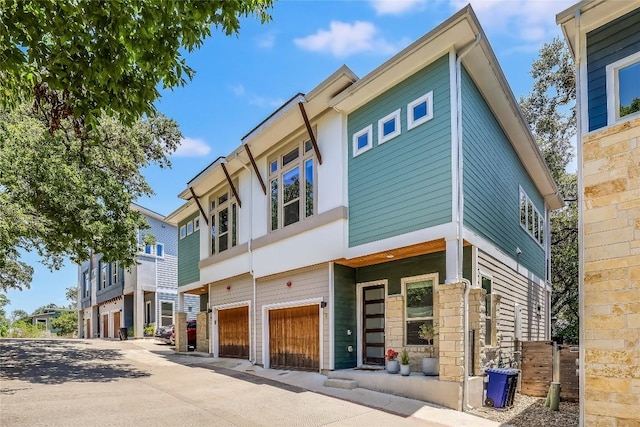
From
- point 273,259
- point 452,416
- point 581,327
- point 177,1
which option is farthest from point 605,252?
point 273,259

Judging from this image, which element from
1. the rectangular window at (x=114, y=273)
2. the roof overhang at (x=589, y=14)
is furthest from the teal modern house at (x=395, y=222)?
the rectangular window at (x=114, y=273)

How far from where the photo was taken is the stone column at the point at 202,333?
1806cm

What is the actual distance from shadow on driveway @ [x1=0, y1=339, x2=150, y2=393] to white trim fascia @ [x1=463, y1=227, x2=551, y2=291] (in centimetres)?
894

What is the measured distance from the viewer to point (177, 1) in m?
4.72

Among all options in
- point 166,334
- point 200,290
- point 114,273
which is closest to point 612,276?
point 200,290

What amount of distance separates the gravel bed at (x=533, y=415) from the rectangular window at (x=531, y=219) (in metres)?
6.26

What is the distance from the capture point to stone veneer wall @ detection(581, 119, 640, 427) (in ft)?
20.7

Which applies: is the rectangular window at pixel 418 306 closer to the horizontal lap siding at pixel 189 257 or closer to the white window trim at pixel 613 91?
the white window trim at pixel 613 91

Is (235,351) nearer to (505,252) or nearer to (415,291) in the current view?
(415,291)

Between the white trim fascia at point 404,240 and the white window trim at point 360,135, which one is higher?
the white window trim at point 360,135

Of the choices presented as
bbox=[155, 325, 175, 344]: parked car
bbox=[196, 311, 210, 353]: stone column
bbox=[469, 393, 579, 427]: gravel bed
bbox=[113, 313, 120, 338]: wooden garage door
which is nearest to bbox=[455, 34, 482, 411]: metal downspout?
bbox=[469, 393, 579, 427]: gravel bed

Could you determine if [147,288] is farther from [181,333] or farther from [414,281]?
[414,281]

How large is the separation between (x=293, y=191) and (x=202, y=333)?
350 inches

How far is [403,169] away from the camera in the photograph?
379 inches
